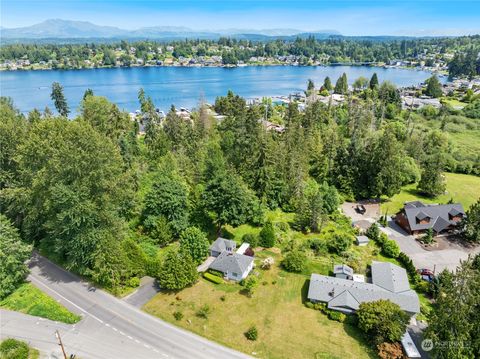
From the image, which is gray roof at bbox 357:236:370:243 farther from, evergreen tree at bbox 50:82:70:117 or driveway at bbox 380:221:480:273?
evergreen tree at bbox 50:82:70:117

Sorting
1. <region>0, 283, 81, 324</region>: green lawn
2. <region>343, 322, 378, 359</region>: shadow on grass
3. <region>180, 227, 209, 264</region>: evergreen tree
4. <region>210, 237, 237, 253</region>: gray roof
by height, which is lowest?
<region>343, 322, 378, 359</region>: shadow on grass

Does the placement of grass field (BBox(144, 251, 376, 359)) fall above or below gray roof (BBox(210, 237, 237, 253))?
below

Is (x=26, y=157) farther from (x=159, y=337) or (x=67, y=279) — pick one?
(x=159, y=337)

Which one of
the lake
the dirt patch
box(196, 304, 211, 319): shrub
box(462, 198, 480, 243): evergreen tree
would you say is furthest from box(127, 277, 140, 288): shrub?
the lake

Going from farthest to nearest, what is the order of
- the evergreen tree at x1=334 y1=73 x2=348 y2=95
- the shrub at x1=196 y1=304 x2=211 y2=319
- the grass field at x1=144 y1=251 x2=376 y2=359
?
the evergreen tree at x1=334 y1=73 x2=348 y2=95 → the shrub at x1=196 y1=304 x2=211 y2=319 → the grass field at x1=144 y1=251 x2=376 y2=359

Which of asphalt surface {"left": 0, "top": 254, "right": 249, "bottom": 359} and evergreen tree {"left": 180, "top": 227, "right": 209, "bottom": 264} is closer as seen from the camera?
asphalt surface {"left": 0, "top": 254, "right": 249, "bottom": 359}

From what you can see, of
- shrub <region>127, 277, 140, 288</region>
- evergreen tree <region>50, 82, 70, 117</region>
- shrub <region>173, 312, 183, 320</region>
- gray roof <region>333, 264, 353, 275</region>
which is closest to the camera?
shrub <region>173, 312, 183, 320</region>

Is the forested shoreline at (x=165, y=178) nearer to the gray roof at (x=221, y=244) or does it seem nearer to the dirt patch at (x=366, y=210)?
the dirt patch at (x=366, y=210)
